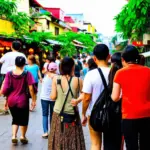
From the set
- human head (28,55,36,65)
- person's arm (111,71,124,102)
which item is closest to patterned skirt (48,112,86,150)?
person's arm (111,71,124,102)

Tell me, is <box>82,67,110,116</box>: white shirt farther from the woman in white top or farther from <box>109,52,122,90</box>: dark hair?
the woman in white top

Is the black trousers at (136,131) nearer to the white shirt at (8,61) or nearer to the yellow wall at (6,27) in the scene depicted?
the white shirt at (8,61)

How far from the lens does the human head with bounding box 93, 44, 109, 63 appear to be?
500 centimetres

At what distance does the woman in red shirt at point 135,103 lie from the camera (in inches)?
171

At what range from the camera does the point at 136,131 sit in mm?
4375

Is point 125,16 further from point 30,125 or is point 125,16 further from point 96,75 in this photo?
point 96,75

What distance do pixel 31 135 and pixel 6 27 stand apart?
60.4 ft

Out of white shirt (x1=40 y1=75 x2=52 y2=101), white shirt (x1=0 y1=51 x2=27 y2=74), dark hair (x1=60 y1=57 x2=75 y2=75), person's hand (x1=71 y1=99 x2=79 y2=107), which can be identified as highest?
dark hair (x1=60 y1=57 x2=75 y2=75)

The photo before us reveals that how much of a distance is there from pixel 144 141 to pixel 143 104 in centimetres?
43

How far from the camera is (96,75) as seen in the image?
4.95m

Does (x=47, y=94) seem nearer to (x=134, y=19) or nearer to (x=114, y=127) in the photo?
(x=114, y=127)

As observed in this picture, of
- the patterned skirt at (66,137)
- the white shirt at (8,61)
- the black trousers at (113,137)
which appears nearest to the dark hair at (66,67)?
the patterned skirt at (66,137)

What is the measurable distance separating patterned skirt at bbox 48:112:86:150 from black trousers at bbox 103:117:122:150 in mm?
709

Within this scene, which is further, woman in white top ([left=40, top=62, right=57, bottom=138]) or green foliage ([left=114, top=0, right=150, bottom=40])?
green foliage ([left=114, top=0, right=150, bottom=40])
